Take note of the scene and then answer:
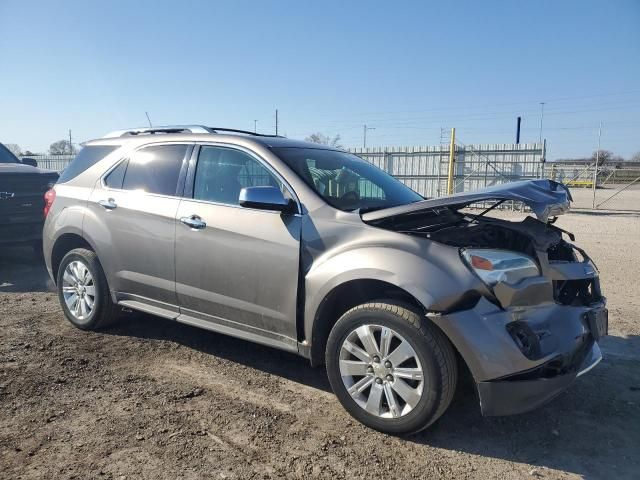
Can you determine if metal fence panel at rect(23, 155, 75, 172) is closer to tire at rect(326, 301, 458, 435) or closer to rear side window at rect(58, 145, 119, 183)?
rear side window at rect(58, 145, 119, 183)

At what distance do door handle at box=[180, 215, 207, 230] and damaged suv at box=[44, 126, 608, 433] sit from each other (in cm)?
1

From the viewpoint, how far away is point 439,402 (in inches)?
110

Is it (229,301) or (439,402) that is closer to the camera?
(439,402)

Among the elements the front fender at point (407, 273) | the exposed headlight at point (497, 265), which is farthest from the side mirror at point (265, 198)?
the exposed headlight at point (497, 265)

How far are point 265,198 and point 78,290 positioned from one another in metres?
2.52

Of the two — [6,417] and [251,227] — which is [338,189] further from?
[6,417]

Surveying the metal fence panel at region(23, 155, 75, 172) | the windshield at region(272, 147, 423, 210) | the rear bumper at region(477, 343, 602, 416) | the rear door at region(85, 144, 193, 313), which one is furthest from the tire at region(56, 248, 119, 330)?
the metal fence panel at region(23, 155, 75, 172)

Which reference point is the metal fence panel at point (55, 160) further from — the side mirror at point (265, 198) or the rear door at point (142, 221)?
the side mirror at point (265, 198)

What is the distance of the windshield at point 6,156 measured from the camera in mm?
8434

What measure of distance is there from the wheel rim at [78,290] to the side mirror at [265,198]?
7.01ft

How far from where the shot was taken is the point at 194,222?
3.83 meters

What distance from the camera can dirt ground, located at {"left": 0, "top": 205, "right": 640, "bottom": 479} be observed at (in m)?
2.72

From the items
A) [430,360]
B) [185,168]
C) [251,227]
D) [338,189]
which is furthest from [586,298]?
[185,168]

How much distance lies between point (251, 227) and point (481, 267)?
5.23 ft
